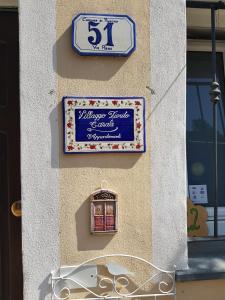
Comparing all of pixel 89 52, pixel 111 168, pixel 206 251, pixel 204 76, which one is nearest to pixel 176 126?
pixel 111 168

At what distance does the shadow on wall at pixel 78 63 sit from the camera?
3041 mm

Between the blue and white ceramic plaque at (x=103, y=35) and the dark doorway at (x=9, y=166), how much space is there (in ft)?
3.23

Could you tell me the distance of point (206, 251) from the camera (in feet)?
11.4

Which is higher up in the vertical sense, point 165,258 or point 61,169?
point 61,169

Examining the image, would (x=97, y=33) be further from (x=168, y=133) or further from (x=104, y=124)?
(x=168, y=133)

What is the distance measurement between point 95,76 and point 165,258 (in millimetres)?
1381

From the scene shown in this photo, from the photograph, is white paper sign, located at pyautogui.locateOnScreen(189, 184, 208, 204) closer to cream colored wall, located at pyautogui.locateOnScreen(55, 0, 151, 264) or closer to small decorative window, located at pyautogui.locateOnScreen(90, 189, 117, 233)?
cream colored wall, located at pyautogui.locateOnScreen(55, 0, 151, 264)

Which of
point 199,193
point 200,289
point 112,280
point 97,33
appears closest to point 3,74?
point 97,33

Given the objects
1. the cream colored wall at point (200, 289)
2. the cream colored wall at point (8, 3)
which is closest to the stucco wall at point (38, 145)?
the cream colored wall at point (8, 3)

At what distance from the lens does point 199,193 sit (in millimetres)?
4203

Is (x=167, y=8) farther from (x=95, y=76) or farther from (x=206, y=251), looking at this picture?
(x=206, y=251)

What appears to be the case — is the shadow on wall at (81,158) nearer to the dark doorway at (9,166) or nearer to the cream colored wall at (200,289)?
the dark doorway at (9,166)

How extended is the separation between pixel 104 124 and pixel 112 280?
3.56ft

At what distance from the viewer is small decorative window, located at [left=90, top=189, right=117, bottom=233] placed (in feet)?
9.99
